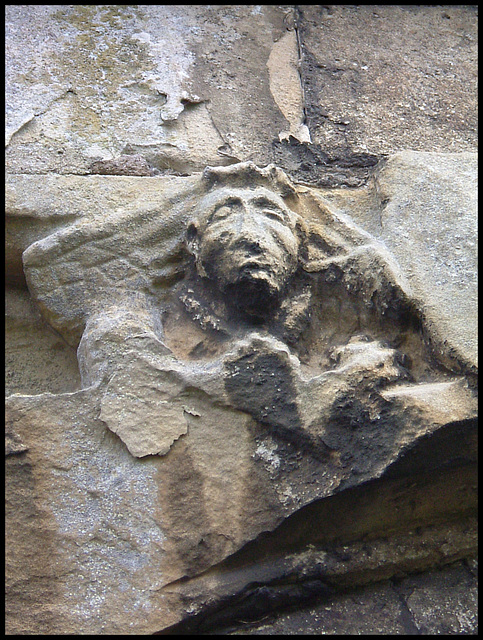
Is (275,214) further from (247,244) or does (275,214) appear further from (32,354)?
(32,354)

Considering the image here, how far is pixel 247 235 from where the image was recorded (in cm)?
170

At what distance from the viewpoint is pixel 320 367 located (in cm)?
174

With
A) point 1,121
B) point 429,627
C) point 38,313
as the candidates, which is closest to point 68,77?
point 1,121

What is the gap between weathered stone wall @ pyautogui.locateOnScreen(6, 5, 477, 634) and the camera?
1510 mm

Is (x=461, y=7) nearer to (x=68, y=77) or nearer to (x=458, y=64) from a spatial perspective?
(x=458, y=64)

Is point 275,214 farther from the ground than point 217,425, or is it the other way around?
point 275,214

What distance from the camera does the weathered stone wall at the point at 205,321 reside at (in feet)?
4.95

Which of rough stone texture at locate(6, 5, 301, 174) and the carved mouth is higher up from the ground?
rough stone texture at locate(6, 5, 301, 174)

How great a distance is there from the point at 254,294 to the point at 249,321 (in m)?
0.09

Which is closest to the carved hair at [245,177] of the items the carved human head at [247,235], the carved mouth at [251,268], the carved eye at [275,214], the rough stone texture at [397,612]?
the carved human head at [247,235]

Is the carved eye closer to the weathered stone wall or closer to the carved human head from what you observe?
the carved human head

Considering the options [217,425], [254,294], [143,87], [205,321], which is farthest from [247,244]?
[143,87]

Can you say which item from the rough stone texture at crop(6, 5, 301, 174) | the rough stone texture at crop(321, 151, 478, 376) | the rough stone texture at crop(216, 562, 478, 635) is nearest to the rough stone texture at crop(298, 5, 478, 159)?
the rough stone texture at crop(6, 5, 301, 174)

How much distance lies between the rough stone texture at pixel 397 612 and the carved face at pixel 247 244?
0.77m
